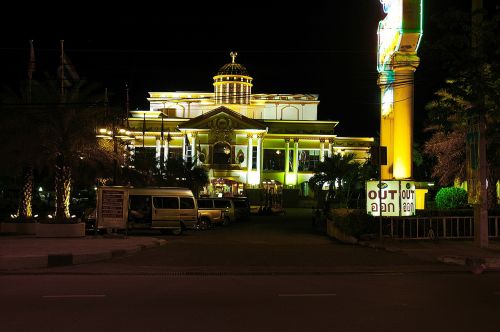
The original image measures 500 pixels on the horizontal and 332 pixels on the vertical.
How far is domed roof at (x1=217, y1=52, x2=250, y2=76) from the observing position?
8874 centimetres

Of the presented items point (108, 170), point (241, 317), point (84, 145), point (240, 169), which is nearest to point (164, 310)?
point (241, 317)

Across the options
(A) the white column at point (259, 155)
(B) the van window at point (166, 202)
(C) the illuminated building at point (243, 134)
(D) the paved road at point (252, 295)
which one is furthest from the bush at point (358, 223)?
(A) the white column at point (259, 155)

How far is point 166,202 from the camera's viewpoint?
28391 millimetres

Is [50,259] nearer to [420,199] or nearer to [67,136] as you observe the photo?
[67,136]

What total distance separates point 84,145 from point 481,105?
16267 mm

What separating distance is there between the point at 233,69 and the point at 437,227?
69113 millimetres

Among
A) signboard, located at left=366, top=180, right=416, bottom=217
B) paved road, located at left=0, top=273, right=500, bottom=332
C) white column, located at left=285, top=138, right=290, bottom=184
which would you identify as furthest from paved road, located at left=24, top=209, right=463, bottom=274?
white column, located at left=285, top=138, right=290, bottom=184

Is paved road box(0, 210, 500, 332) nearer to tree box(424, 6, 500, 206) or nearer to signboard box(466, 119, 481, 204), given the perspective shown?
signboard box(466, 119, 481, 204)

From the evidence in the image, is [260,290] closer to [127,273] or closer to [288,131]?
[127,273]

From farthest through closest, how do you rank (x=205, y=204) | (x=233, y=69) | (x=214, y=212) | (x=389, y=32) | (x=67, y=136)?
1. (x=233, y=69)
2. (x=205, y=204)
3. (x=214, y=212)
4. (x=389, y=32)
5. (x=67, y=136)

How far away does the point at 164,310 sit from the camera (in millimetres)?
9281

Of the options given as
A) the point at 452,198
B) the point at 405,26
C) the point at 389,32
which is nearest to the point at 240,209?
the point at 452,198

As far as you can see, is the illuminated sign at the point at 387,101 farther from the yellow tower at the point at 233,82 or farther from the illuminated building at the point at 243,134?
the yellow tower at the point at 233,82

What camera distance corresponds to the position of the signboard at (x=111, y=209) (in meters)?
24.8
